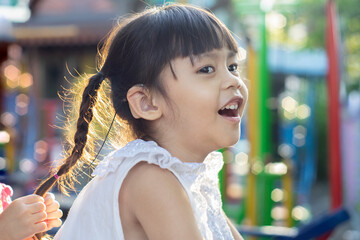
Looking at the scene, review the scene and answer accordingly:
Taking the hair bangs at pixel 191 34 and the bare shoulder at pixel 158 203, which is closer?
the bare shoulder at pixel 158 203

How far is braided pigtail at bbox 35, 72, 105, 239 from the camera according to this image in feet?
3.98

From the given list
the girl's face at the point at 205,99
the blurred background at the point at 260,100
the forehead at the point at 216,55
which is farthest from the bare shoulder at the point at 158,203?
the blurred background at the point at 260,100

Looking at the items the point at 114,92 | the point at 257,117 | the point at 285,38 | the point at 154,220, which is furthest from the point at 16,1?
the point at 285,38

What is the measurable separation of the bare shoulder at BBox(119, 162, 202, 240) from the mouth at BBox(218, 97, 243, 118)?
194mm

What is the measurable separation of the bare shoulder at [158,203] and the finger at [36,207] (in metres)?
0.20

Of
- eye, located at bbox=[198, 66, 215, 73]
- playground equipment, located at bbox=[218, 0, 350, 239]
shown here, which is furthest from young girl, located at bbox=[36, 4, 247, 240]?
playground equipment, located at bbox=[218, 0, 350, 239]

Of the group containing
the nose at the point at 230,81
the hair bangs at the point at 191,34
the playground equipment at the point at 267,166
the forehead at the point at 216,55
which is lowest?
the playground equipment at the point at 267,166

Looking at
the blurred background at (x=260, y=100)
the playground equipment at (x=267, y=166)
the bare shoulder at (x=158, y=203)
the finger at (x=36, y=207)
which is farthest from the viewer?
the blurred background at (x=260, y=100)

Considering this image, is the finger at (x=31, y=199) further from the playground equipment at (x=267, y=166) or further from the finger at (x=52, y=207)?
the playground equipment at (x=267, y=166)

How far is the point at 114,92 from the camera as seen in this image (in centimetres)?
126

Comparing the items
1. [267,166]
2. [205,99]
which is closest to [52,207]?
[205,99]

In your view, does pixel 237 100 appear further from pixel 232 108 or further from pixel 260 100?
pixel 260 100

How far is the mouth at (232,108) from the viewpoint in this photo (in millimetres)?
1132

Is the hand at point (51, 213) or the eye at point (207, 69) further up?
the eye at point (207, 69)
